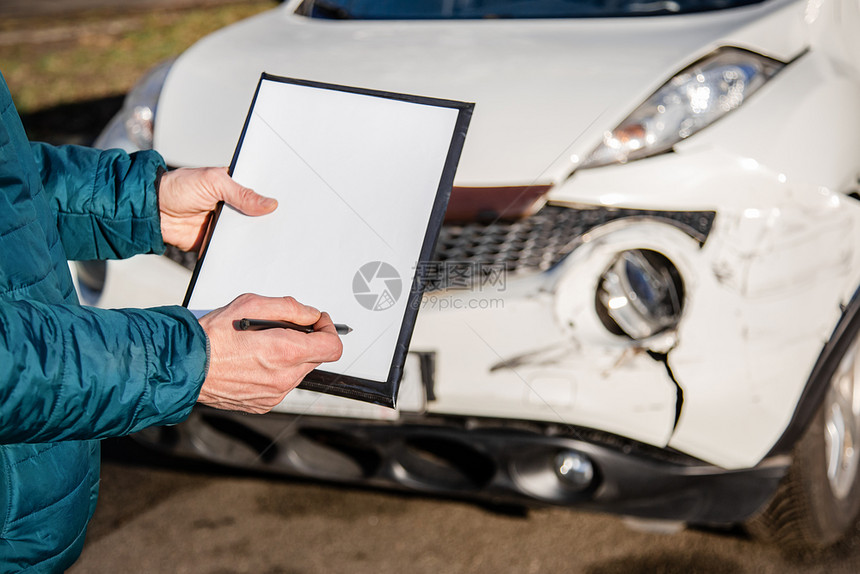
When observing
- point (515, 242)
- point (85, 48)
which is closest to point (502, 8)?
point (515, 242)

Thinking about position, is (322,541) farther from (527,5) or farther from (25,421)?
(527,5)

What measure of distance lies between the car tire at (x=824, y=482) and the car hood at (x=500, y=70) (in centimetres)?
89

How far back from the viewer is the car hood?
217 centimetres

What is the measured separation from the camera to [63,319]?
45.6 inches

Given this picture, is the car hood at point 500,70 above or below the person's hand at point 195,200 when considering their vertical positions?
above

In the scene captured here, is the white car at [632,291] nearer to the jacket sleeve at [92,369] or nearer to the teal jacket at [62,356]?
the teal jacket at [62,356]

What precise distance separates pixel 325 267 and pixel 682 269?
0.95 metres

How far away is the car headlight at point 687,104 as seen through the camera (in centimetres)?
214

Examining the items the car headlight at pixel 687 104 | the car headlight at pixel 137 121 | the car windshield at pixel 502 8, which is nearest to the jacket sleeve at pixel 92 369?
the car headlight at pixel 687 104

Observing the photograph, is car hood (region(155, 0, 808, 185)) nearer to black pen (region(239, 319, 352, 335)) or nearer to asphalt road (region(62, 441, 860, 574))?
black pen (region(239, 319, 352, 335))

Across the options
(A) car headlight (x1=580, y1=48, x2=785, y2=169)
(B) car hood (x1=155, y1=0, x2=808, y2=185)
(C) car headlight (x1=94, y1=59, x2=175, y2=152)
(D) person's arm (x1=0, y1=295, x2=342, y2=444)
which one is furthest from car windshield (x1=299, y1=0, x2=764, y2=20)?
(D) person's arm (x1=0, y1=295, x2=342, y2=444)

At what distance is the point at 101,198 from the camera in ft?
5.32

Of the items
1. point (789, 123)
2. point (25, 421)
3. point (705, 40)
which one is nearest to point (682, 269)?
point (789, 123)

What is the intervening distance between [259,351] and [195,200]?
48 cm
